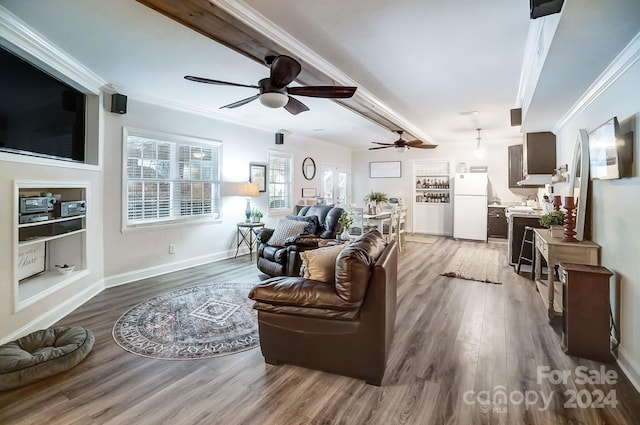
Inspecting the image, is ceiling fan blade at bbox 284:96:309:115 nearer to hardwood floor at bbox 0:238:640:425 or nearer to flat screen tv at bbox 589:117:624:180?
hardwood floor at bbox 0:238:640:425

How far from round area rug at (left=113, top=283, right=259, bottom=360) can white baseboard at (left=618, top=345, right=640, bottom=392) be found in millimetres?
2709

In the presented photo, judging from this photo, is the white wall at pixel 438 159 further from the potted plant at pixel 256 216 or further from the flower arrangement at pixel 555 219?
the flower arrangement at pixel 555 219

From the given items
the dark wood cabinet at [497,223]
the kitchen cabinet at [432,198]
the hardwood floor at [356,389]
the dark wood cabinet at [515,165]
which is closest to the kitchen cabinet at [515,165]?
the dark wood cabinet at [515,165]

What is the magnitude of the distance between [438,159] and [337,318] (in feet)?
24.8

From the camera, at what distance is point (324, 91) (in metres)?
2.70

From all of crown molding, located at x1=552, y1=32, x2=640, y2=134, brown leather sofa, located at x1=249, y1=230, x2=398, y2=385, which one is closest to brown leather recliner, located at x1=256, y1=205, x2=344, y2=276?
brown leather sofa, located at x1=249, y1=230, x2=398, y2=385

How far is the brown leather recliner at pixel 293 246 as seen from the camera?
402 cm

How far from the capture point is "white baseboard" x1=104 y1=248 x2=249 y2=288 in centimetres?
408

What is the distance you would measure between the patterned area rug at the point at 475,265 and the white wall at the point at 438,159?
2.23m

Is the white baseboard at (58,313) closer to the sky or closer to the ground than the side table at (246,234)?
closer to the ground

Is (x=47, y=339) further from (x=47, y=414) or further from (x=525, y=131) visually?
(x=525, y=131)

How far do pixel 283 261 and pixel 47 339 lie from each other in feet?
7.87

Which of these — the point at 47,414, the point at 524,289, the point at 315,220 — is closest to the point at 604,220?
the point at 524,289

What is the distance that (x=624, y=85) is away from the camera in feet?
7.52
